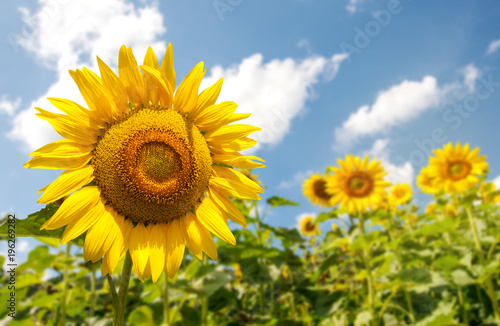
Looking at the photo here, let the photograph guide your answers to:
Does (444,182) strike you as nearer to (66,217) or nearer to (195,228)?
(195,228)

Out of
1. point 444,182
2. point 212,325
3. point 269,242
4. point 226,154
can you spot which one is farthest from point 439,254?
point 226,154

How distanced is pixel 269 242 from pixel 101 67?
437cm

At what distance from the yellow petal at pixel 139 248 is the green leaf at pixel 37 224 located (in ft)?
0.93

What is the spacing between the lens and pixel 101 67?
1549 millimetres

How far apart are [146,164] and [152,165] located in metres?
0.03

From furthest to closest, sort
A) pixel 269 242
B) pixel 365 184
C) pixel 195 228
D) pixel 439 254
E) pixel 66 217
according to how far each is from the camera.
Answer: pixel 439 254 < pixel 365 184 < pixel 269 242 < pixel 195 228 < pixel 66 217

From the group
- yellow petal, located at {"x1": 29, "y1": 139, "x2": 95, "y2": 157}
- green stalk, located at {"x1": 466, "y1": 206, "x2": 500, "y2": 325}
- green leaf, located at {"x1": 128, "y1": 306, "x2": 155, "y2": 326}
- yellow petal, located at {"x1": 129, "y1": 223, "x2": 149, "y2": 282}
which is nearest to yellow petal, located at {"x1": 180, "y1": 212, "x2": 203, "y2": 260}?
yellow petal, located at {"x1": 129, "y1": 223, "x2": 149, "y2": 282}

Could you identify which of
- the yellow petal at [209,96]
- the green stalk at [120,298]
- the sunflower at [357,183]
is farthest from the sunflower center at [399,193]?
the green stalk at [120,298]

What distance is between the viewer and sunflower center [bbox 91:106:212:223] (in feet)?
5.18

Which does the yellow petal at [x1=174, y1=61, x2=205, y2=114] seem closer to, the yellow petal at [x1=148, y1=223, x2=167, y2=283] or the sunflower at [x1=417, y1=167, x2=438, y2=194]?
the yellow petal at [x1=148, y1=223, x2=167, y2=283]

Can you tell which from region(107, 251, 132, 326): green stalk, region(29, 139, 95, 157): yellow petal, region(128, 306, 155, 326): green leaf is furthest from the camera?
region(128, 306, 155, 326): green leaf

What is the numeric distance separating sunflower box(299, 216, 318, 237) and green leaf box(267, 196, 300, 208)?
11.7 feet

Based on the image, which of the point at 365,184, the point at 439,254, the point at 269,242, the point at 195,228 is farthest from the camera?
the point at 439,254

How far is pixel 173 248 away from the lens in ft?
5.27
